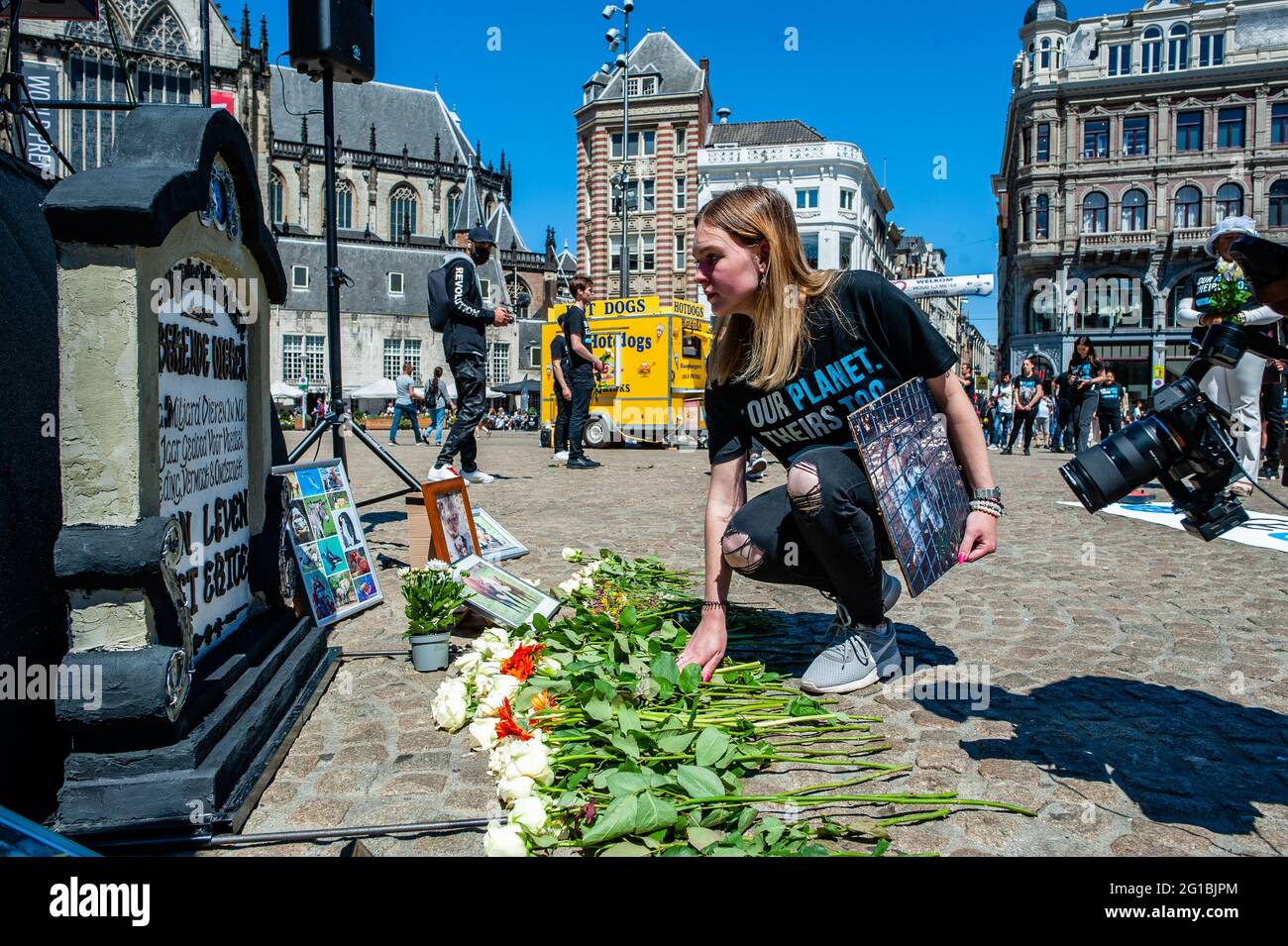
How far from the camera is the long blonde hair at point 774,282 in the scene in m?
3.04

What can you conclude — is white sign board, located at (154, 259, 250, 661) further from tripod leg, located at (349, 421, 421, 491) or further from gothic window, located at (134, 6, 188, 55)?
gothic window, located at (134, 6, 188, 55)

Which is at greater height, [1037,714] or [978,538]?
[978,538]

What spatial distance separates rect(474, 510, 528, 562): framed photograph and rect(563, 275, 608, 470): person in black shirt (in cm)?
674

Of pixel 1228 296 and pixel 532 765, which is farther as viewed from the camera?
pixel 1228 296

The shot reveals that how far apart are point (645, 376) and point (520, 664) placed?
16.9 metres

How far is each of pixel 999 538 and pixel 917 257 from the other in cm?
10978

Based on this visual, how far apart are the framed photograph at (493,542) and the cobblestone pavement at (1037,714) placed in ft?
0.51

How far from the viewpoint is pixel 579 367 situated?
507 inches

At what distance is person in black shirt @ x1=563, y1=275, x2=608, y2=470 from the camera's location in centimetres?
1244

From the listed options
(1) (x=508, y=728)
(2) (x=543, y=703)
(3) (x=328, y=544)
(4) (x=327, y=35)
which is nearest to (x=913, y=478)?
(2) (x=543, y=703)

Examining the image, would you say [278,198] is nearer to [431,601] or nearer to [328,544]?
[328,544]
